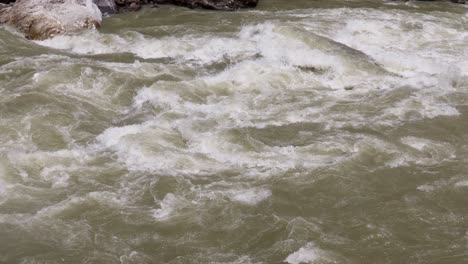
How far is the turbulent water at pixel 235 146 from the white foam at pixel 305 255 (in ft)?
0.05

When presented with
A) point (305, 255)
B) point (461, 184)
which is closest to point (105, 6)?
point (461, 184)

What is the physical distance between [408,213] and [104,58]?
632 cm

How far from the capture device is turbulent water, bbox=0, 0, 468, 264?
5.50 metres

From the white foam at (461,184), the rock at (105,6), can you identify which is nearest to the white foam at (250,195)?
the white foam at (461,184)

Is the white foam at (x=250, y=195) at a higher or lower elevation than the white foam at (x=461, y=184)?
lower

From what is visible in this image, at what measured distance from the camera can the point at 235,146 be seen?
731 cm

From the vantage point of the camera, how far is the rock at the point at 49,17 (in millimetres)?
11609

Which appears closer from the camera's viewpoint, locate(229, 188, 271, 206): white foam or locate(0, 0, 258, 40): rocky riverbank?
locate(229, 188, 271, 206): white foam

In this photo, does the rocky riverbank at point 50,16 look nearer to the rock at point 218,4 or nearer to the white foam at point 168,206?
the rock at point 218,4

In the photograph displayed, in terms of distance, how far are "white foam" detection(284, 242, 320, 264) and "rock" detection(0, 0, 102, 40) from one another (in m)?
7.87

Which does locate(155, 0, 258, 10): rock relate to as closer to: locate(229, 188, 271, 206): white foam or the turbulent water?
the turbulent water

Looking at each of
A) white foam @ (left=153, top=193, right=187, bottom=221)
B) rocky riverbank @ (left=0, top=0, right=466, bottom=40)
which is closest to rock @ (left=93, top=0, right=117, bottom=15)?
rocky riverbank @ (left=0, top=0, right=466, bottom=40)

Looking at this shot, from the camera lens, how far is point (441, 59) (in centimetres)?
1067

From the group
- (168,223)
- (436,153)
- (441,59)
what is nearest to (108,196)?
(168,223)
